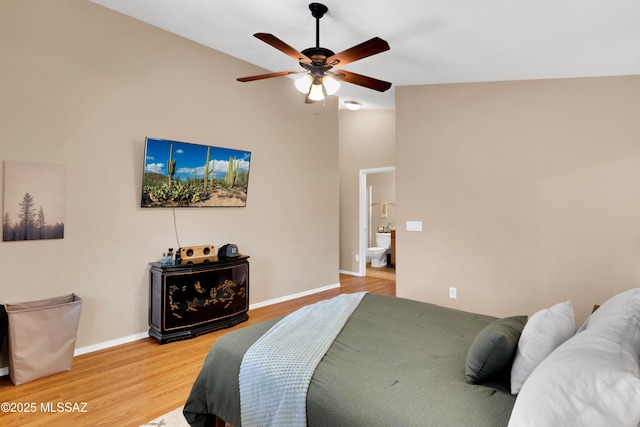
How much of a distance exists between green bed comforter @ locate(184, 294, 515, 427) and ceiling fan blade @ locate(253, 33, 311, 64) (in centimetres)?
192

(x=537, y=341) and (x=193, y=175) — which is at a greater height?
(x=193, y=175)

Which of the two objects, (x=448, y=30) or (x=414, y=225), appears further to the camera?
(x=414, y=225)

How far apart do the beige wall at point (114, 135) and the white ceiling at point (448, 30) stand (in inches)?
14.8

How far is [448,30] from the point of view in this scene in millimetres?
2973

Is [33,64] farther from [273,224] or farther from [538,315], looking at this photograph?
[538,315]

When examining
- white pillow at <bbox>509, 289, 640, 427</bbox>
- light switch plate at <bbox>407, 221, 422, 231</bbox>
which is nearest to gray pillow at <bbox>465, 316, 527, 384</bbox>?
white pillow at <bbox>509, 289, 640, 427</bbox>

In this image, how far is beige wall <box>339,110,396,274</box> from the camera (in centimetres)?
635

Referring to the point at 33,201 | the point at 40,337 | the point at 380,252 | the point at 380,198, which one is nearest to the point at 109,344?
the point at 40,337

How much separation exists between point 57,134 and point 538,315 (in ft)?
12.1

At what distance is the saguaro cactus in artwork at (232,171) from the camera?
4.16 meters

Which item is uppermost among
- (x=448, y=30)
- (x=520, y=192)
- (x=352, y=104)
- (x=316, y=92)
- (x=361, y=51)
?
(x=352, y=104)

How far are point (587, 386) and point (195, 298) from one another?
10.8 ft

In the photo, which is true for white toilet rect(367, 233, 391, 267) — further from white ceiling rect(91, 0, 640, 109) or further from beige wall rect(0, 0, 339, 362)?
white ceiling rect(91, 0, 640, 109)

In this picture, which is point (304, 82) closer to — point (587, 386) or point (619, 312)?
point (619, 312)
